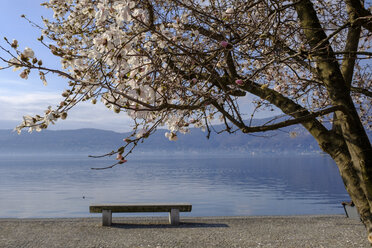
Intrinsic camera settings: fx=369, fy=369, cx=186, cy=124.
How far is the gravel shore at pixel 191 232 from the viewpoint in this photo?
10164 millimetres

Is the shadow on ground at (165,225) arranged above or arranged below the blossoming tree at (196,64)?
below

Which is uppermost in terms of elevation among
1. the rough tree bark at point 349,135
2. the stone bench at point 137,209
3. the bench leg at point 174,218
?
the rough tree bark at point 349,135

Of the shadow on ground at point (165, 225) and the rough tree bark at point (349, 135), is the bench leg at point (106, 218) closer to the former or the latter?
the shadow on ground at point (165, 225)

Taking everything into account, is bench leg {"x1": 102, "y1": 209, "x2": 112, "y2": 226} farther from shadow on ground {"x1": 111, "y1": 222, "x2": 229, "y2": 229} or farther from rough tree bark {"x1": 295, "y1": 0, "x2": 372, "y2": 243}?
rough tree bark {"x1": 295, "y1": 0, "x2": 372, "y2": 243}

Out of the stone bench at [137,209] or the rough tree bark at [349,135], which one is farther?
the stone bench at [137,209]

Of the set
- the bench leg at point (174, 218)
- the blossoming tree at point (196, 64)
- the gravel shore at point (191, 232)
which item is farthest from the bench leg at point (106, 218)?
the blossoming tree at point (196, 64)

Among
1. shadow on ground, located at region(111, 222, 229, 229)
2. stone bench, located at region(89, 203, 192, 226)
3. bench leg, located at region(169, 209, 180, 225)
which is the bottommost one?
shadow on ground, located at region(111, 222, 229, 229)

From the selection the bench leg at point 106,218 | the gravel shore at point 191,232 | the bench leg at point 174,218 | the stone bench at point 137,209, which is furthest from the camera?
the bench leg at point 174,218

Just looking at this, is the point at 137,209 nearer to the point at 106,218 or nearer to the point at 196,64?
the point at 106,218

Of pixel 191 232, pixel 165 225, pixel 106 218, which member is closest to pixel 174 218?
pixel 165 225

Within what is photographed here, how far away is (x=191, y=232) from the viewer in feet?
37.6

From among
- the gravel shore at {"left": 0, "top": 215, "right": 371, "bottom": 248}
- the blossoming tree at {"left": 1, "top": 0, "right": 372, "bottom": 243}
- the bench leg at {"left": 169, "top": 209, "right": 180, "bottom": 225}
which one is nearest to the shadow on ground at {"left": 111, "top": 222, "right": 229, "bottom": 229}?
the gravel shore at {"left": 0, "top": 215, "right": 371, "bottom": 248}

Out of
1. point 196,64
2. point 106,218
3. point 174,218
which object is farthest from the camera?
point 174,218

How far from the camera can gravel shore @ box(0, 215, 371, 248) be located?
1016 centimetres
